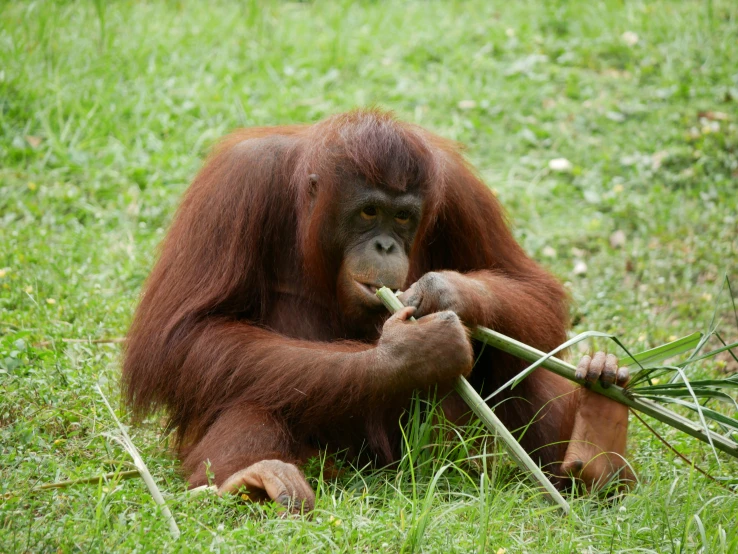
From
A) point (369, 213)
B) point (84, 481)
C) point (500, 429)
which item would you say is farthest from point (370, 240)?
point (84, 481)

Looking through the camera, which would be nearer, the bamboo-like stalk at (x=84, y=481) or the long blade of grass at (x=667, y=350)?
the bamboo-like stalk at (x=84, y=481)

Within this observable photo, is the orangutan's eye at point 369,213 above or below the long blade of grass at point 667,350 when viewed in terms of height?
above

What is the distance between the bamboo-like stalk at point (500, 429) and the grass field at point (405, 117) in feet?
0.31

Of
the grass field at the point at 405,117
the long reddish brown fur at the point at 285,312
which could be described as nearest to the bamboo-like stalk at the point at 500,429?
the grass field at the point at 405,117

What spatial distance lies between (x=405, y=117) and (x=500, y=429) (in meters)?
4.51

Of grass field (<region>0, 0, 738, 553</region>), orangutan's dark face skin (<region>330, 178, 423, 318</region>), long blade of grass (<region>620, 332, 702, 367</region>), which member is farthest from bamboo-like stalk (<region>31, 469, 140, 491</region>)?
long blade of grass (<region>620, 332, 702, 367</region>)

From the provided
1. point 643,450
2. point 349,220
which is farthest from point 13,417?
point 643,450

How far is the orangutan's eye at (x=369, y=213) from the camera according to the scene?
3.90 metres

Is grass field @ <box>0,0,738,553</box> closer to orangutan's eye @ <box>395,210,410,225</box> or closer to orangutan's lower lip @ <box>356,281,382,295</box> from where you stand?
orangutan's lower lip @ <box>356,281,382,295</box>

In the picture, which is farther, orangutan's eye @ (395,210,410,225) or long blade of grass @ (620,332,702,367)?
orangutan's eye @ (395,210,410,225)

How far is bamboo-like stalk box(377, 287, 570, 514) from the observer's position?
3.31 metres

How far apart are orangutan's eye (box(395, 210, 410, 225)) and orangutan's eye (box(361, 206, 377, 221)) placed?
0.09m

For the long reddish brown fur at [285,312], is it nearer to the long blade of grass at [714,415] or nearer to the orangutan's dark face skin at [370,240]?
the orangutan's dark face skin at [370,240]

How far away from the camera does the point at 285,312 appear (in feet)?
13.7
